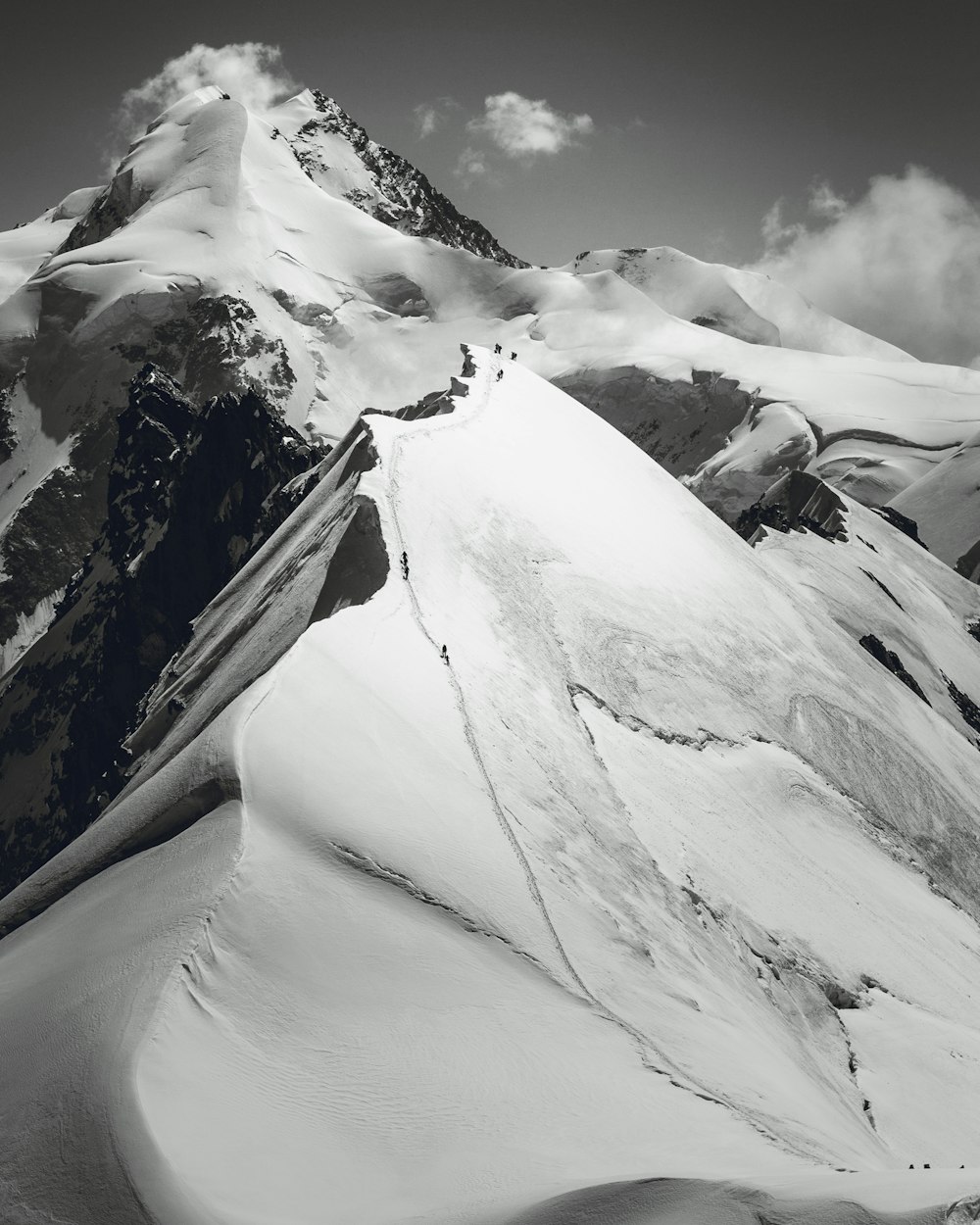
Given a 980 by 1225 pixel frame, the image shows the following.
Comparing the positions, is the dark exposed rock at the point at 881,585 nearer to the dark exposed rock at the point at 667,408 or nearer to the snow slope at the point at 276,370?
the snow slope at the point at 276,370

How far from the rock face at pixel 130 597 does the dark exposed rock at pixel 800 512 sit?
40.9 metres

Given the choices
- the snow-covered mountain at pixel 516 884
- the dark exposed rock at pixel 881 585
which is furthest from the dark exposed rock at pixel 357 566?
the dark exposed rock at pixel 881 585

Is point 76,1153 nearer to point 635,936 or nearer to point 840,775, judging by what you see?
point 635,936

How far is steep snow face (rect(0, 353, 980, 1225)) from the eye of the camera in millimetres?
14539

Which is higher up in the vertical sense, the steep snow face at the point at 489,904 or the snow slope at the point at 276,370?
the snow slope at the point at 276,370

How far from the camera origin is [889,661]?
55.1m

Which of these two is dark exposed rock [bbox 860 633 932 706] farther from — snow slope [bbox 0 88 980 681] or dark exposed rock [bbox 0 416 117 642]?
dark exposed rock [bbox 0 416 117 642]

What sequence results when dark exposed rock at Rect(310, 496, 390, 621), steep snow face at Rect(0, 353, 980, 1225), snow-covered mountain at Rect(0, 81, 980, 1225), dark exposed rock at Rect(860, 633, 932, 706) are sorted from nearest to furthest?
snow-covered mountain at Rect(0, 81, 980, 1225) < steep snow face at Rect(0, 353, 980, 1225) < dark exposed rock at Rect(310, 496, 390, 621) < dark exposed rock at Rect(860, 633, 932, 706)

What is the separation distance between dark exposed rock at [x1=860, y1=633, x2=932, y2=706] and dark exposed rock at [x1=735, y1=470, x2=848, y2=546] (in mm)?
12402

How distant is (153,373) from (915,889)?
10809 cm

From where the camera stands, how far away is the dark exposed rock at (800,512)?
71.7m

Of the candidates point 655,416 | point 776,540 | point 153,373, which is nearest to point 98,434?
point 153,373

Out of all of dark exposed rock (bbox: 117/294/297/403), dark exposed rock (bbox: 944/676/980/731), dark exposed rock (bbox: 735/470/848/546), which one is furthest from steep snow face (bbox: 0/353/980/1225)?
dark exposed rock (bbox: 117/294/297/403)

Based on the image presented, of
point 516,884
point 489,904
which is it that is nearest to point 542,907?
point 516,884
